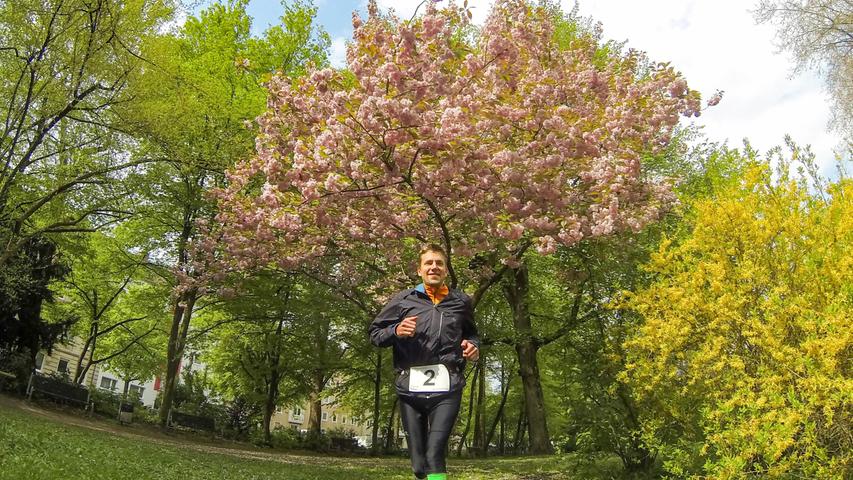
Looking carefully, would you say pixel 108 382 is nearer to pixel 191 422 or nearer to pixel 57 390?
pixel 191 422

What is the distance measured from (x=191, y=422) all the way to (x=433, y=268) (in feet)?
→ 68.8

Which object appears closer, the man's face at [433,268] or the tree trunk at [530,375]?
the man's face at [433,268]

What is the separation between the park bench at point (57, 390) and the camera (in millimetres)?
18397

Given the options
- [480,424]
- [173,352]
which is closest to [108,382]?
[480,424]

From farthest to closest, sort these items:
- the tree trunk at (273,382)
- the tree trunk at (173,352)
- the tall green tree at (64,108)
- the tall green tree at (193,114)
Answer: the tree trunk at (273,382) → the tree trunk at (173,352) → the tall green tree at (193,114) → the tall green tree at (64,108)

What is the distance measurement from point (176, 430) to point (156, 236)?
6.78 meters

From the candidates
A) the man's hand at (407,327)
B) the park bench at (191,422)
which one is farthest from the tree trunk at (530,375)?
the park bench at (191,422)

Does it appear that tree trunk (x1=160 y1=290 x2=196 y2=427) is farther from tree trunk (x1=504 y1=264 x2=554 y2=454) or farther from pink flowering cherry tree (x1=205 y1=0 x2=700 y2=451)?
tree trunk (x1=504 y1=264 x2=554 y2=454)

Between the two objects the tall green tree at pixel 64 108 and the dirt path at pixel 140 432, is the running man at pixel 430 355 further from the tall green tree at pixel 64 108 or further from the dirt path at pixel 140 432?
the dirt path at pixel 140 432

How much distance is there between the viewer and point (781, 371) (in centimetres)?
584

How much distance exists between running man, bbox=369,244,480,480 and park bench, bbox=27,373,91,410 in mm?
18431

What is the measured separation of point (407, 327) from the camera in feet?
13.3

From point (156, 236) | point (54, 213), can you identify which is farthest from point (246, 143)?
point (156, 236)

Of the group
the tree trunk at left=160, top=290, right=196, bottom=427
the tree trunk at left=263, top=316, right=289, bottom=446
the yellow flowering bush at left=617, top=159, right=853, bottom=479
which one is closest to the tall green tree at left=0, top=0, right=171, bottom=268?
the tree trunk at left=160, top=290, right=196, bottom=427
